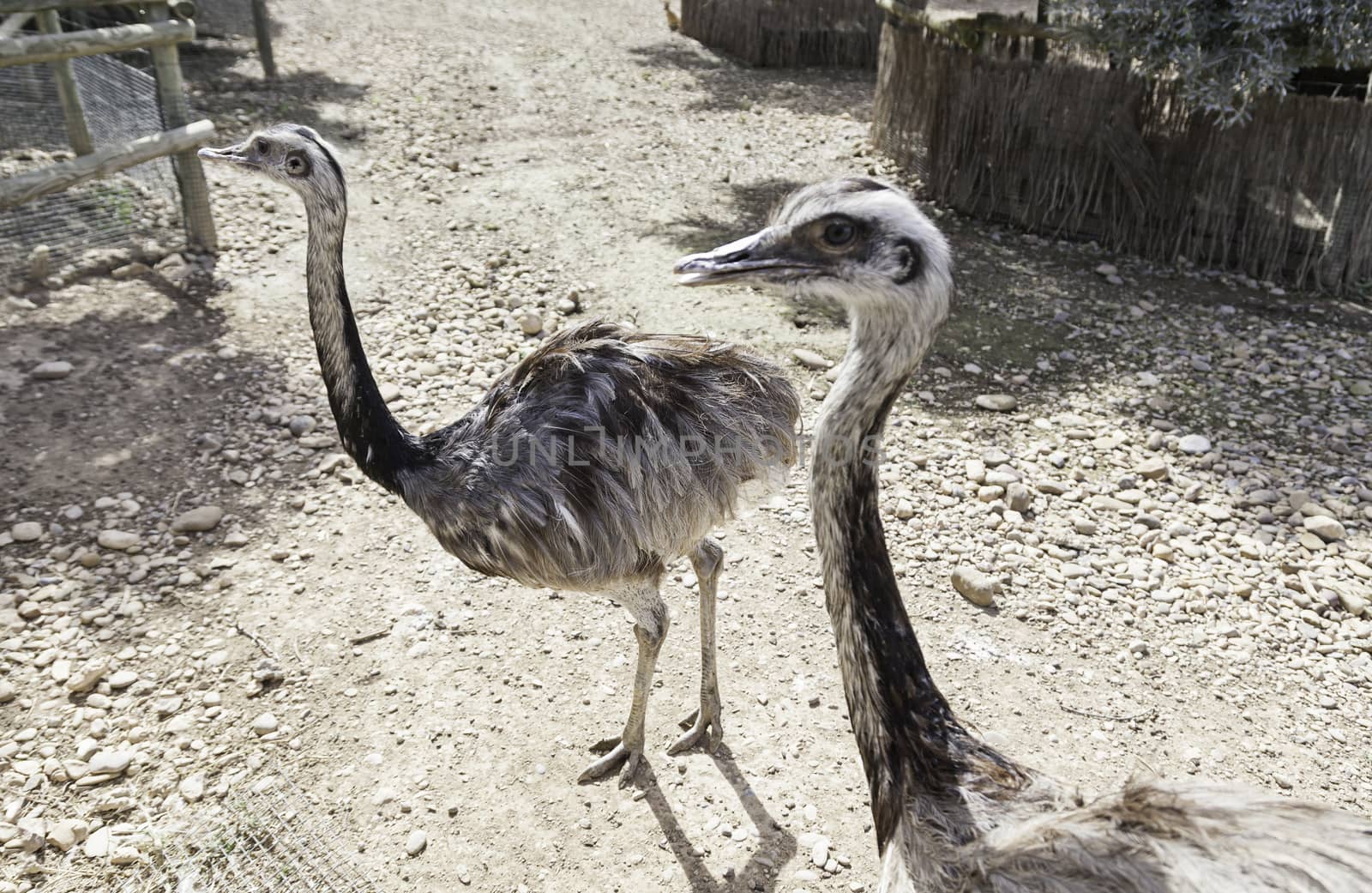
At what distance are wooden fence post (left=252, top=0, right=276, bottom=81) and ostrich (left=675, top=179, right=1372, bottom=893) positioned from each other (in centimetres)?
984

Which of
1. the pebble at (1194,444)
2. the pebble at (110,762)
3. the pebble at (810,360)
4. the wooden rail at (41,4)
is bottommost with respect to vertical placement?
the pebble at (110,762)

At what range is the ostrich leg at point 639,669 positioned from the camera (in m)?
3.46

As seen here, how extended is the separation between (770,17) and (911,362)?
36.8 feet

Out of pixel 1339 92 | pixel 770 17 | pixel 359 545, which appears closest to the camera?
pixel 359 545

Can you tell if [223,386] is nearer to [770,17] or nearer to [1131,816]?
[1131,816]

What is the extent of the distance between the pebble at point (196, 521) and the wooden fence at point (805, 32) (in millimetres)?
9711

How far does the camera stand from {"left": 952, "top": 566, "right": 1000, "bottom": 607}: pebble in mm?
4250

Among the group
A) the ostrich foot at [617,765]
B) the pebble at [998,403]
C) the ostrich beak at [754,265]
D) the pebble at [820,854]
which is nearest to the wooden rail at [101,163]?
the ostrich foot at [617,765]

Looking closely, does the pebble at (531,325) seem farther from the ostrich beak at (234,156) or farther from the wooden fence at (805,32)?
the wooden fence at (805,32)

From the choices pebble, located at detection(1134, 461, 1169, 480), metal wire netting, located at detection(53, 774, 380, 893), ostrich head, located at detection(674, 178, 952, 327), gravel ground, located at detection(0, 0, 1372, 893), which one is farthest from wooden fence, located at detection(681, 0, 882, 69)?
metal wire netting, located at detection(53, 774, 380, 893)

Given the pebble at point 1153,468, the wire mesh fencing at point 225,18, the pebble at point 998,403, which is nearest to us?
the pebble at point 1153,468

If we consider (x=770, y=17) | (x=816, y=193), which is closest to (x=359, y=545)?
(x=816, y=193)

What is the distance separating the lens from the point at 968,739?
2340 millimetres

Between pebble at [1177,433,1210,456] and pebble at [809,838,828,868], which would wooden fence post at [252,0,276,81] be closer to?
pebble at [1177,433,1210,456]
